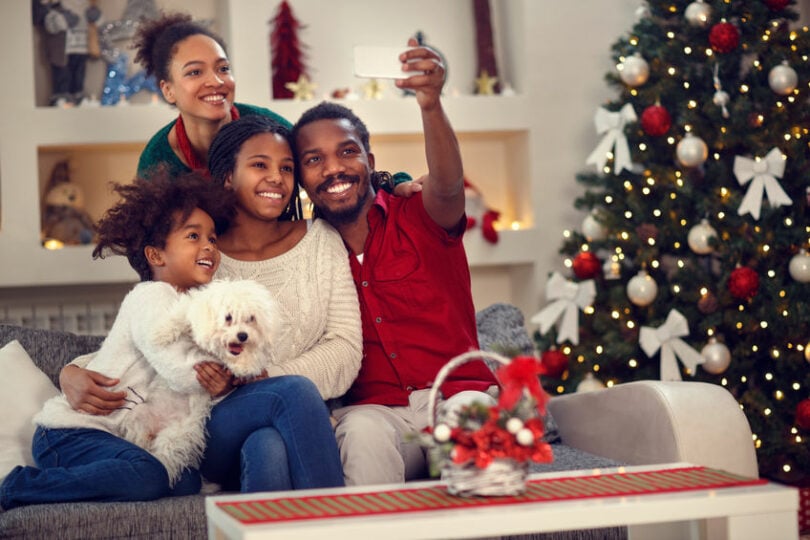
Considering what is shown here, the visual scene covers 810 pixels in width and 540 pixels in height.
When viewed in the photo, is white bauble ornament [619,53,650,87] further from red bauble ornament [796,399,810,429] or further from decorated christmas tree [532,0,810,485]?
red bauble ornament [796,399,810,429]

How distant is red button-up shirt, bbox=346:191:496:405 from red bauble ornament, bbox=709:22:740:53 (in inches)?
78.1

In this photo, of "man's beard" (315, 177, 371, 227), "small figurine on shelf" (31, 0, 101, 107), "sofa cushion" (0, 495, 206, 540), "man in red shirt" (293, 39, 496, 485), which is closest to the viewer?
"sofa cushion" (0, 495, 206, 540)

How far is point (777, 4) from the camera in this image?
402 cm

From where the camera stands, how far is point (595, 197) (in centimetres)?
423

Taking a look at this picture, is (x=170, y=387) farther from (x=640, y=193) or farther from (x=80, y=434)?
(x=640, y=193)

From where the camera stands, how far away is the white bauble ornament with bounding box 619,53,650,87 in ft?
13.4

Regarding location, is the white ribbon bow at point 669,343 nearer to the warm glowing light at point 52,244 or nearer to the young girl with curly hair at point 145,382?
the young girl with curly hair at point 145,382

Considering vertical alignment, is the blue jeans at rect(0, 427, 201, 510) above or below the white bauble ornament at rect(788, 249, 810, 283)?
below

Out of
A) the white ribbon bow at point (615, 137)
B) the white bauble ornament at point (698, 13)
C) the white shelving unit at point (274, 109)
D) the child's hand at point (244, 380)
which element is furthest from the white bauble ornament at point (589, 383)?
the child's hand at point (244, 380)

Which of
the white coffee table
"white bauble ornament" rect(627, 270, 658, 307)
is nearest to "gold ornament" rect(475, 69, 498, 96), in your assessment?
"white bauble ornament" rect(627, 270, 658, 307)

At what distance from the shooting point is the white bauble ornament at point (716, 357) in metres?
3.85

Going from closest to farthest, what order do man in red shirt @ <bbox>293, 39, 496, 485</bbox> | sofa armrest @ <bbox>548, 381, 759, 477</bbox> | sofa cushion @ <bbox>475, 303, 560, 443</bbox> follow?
sofa armrest @ <bbox>548, 381, 759, 477</bbox>
man in red shirt @ <bbox>293, 39, 496, 485</bbox>
sofa cushion @ <bbox>475, 303, 560, 443</bbox>

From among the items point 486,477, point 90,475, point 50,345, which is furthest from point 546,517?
point 50,345

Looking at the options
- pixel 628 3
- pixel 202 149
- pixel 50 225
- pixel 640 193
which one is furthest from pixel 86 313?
pixel 628 3
